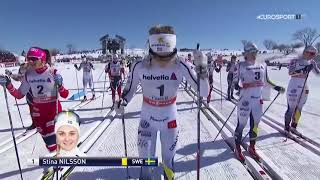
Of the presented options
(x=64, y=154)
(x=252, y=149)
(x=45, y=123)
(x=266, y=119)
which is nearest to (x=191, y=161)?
(x=252, y=149)

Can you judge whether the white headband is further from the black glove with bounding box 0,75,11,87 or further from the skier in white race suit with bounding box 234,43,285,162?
the skier in white race suit with bounding box 234,43,285,162

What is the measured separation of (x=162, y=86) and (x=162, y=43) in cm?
53

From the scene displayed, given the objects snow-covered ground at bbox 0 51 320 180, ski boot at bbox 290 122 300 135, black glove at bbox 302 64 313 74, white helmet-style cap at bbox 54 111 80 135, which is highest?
black glove at bbox 302 64 313 74

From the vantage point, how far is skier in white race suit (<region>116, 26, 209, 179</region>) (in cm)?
425

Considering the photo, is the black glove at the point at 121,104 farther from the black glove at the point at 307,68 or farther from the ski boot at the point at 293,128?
the black glove at the point at 307,68

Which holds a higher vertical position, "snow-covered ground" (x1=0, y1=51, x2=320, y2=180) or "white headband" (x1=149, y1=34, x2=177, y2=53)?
"white headband" (x1=149, y1=34, x2=177, y2=53)

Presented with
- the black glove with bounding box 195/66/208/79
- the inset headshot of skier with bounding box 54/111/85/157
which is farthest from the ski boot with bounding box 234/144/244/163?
the inset headshot of skier with bounding box 54/111/85/157

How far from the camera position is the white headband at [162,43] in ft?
13.7

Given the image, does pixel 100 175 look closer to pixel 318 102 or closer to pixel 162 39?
pixel 162 39

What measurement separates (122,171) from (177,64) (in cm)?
263

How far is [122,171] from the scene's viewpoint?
611 cm

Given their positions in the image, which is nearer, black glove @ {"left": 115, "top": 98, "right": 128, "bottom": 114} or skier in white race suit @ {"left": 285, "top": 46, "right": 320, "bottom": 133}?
black glove @ {"left": 115, "top": 98, "right": 128, "bottom": 114}

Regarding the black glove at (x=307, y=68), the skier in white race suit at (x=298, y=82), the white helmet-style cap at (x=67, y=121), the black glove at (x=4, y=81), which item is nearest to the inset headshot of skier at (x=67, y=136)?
the white helmet-style cap at (x=67, y=121)

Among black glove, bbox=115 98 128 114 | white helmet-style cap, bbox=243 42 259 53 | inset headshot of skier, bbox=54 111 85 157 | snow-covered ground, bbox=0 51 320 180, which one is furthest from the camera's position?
white helmet-style cap, bbox=243 42 259 53
